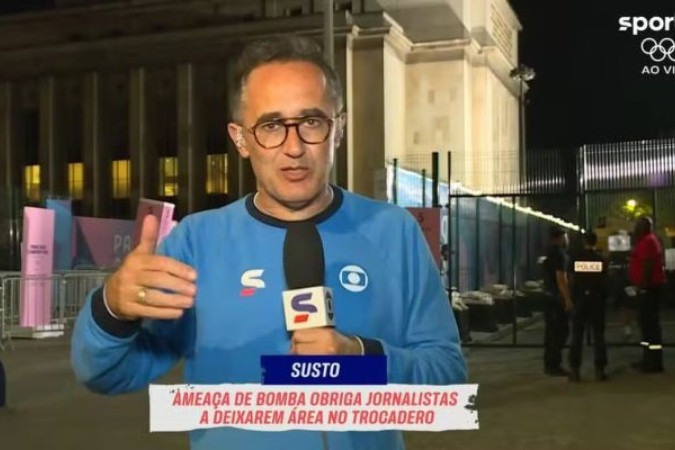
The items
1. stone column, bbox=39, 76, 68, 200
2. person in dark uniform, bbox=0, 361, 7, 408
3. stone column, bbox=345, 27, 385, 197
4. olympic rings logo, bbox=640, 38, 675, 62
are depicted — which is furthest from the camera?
stone column, bbox=39, 76, 68, 200

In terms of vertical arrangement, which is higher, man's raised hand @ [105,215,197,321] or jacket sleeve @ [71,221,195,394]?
man's raised hand @ [105,215,197,321]

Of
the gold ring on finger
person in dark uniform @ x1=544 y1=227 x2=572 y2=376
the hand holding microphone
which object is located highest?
the gold ring on finger

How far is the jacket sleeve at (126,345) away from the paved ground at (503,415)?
4402 millimetres

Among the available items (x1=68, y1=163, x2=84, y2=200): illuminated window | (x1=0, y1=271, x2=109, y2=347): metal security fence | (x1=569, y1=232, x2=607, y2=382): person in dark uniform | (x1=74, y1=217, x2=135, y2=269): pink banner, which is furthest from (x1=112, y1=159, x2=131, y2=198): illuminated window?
(x1=569, y1=232, x2=607, y2=382): person in dark uniform

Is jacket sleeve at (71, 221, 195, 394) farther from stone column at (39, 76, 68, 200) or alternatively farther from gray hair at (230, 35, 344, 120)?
stone column at (39, 76, 68, 200)

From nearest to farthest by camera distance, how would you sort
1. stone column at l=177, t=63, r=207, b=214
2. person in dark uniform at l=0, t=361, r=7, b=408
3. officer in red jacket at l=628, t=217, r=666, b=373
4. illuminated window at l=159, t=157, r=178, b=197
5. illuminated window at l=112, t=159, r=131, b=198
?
person in dark uniform at l=0, t=361, r=7, b=408
officer in red jacket at l=628, t=217, r=666, b=373
stone column at l=177, t=63, r=207, b=214
illuminated window at l=159, t=157, r=178, b=197
illuminated window at l=112, t=159, r=131, b=198

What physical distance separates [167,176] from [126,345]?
48.1 m

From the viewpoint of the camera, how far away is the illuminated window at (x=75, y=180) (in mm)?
51406

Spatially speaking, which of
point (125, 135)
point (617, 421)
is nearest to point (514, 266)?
point (617, 421)

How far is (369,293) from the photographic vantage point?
208cm

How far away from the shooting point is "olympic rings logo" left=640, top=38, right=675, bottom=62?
36000 millimetres

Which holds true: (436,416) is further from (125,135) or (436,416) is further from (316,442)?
(125,135)

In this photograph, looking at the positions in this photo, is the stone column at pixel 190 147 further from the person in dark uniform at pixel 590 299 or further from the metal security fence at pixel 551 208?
the person in dark uniform at pixel 590 299
